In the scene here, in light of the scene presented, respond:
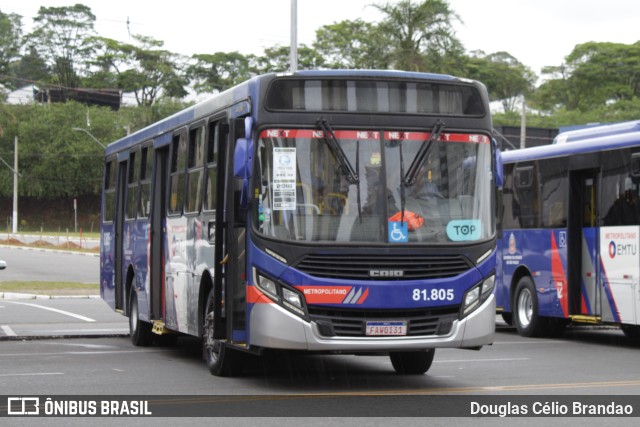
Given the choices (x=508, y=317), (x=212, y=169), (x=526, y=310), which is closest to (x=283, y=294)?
(x=212, y=169)

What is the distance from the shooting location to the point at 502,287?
2236 centimetres

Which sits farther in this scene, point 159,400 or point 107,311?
point 107,311

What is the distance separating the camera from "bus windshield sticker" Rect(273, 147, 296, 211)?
12.0m

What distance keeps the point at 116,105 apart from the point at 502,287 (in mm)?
95994

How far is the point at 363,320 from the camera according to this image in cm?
1183

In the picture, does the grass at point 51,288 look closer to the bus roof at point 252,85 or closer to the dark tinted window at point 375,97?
the bus roof at point 252,85

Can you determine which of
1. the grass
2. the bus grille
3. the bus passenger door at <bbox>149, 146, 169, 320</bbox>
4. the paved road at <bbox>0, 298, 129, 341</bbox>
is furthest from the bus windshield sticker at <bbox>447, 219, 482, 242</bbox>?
the grass

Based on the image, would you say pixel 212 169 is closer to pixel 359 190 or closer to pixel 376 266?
pixel 359 190

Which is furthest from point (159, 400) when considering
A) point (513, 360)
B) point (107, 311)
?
point (107, 311)

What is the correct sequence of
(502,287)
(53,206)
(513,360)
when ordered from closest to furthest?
(513,360), (502,287), (53,206)

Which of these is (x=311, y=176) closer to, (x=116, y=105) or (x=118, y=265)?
(x=118, y=265)

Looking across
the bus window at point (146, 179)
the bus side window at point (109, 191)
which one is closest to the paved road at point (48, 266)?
the bus side window at point (109, 191)

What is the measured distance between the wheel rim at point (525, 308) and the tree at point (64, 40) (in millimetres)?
99516

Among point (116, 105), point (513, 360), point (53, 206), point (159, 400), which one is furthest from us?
point (116, 105)
